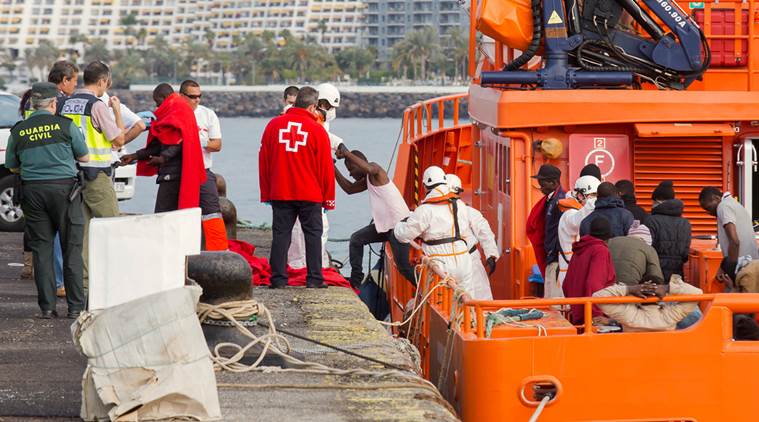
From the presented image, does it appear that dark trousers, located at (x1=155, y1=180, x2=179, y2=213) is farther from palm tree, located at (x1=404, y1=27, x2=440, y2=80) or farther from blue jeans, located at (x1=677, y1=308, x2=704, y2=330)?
palm tree, located at (x1=404, y1=27, x2=440, y2=80)

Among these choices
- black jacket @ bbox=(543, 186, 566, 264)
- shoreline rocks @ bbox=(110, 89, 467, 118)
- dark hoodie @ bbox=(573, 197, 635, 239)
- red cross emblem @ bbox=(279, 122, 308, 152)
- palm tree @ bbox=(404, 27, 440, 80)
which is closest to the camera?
dark hoodie @ bbox=(573, 197, 635, 239)

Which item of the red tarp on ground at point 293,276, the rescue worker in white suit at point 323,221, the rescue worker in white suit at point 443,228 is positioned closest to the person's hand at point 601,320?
the rescue worker in white suit at point 443,228

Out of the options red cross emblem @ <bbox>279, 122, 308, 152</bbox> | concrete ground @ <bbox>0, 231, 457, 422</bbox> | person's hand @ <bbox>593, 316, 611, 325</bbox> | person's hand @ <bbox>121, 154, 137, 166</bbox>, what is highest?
red cross emblem @ <bbox>279, 122, 308, 152</bbox>

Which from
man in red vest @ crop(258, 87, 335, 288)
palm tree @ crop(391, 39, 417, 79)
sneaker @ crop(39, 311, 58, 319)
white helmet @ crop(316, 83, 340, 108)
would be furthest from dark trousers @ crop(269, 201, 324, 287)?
palm tree @ crop(391, 39, 417, 79)

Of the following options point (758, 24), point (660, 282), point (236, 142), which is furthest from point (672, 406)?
point (236, 142)

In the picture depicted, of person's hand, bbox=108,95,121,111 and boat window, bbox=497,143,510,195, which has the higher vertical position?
person's hand, bbox=108,95,121,111

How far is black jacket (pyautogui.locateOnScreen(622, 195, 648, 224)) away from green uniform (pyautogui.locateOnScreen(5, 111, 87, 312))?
4.16 m

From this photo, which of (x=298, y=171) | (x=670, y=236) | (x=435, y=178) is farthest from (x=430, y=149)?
(x=670, y=236)

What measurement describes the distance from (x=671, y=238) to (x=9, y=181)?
10023 mm

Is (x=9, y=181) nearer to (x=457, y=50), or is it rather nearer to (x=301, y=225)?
(x=301, y=225)

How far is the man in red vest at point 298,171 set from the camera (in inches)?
446

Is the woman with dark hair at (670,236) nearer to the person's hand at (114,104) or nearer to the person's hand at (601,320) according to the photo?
the person's hand at (601,320)

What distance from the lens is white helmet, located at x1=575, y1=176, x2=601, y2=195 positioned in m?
10.4

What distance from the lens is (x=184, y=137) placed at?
11195 mm
